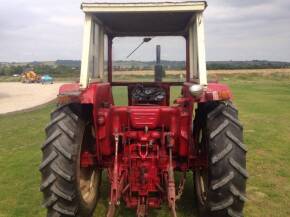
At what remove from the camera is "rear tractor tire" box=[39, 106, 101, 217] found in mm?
4656

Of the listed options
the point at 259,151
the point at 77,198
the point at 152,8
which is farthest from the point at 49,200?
the point at 259,151

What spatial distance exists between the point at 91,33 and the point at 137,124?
3.86 feet

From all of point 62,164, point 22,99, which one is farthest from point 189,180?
point 22,99

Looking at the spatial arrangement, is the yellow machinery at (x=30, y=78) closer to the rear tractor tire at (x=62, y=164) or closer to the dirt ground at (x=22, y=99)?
the dirt ground at (x=22, y=99)

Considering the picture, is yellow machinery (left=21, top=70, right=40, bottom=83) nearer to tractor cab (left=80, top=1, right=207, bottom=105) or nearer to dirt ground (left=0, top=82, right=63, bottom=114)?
dirt ground (left=0, top=82, right=63, bottom=114)

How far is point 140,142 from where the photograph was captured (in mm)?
5246

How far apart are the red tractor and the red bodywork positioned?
11 mm

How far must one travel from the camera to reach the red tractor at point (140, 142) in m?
4.66

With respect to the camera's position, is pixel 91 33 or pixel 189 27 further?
pixel 189 27

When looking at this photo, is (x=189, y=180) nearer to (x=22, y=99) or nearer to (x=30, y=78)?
(x=22, y=99)

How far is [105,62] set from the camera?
656 centimetres

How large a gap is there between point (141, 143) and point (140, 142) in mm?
25

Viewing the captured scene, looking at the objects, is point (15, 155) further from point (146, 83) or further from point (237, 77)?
point (237, 77)

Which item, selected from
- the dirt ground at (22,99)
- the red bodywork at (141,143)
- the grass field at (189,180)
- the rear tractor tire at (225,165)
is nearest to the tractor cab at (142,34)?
the red bodywork at (141,143)
